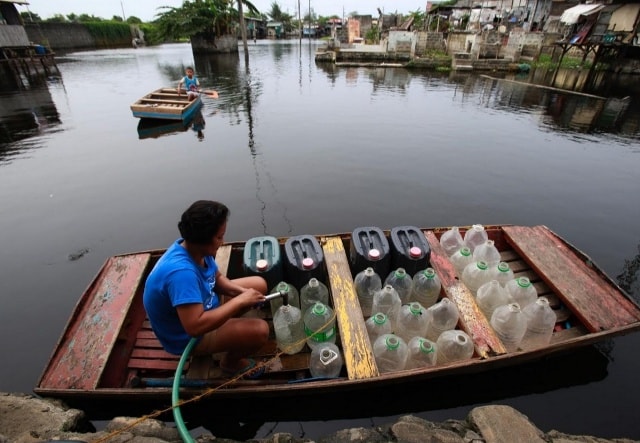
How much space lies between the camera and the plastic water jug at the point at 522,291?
Answer: 3693mm

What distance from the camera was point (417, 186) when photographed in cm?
866

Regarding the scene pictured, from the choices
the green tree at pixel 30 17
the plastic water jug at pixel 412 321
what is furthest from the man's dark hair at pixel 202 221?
the green tree at pixel 30 17

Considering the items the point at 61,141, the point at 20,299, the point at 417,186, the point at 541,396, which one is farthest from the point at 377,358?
the point at 61,141

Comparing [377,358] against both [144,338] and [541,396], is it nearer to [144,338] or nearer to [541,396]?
[541,396]

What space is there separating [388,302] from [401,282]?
0.37 meters

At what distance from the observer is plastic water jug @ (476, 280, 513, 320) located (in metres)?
3.78

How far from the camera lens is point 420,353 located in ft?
10.5

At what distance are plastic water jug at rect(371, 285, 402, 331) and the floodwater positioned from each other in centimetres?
100

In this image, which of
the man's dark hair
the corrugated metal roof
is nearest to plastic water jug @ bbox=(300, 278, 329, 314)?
the man's dark hair

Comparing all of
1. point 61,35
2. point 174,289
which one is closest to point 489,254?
point 174,289

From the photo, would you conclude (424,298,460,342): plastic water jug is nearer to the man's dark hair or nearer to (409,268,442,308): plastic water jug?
(409,268,442,308): plastic water jug

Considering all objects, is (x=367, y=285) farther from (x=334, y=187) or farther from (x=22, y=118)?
(x=22, y=118)

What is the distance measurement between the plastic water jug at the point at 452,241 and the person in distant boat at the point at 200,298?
3092 millimetres

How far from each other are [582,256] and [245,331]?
4.68 meters
